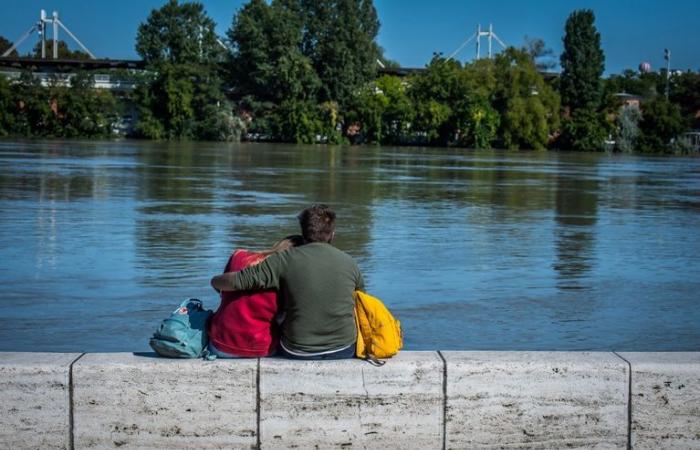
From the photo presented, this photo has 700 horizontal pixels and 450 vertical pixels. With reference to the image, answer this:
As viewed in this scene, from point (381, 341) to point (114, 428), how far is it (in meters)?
1.55

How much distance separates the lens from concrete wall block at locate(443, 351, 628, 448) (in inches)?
242

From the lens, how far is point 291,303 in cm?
646

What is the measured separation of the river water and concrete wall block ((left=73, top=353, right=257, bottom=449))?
3424 mm

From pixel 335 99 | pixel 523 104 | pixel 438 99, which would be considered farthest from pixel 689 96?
pixel 335 99

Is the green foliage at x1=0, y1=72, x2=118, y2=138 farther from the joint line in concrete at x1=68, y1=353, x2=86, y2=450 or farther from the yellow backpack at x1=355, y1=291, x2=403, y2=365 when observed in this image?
the joint line in concrete at x1=68, y1=353, x2=86, y2=450

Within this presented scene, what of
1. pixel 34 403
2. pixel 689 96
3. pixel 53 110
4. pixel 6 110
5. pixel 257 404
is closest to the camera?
pixel 34 403

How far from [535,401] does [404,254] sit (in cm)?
995

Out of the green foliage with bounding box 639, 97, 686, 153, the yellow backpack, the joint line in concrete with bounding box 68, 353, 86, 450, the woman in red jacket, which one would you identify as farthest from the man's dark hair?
the green foliage with bounding box 639, 97, 686, 153

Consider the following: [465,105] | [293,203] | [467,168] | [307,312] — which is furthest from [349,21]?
[307,312]

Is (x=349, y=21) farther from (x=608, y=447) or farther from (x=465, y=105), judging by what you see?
(x=608, y=447)

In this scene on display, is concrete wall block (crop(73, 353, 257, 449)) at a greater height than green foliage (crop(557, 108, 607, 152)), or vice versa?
green foliage (crop(557, 108, 607, 152))

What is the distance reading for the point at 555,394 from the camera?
20.3ft

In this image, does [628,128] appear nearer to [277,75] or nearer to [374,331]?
[277,75]

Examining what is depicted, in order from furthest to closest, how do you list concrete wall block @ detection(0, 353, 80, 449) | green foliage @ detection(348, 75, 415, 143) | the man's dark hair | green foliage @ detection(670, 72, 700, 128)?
green foliage @ detection(670, 72, 700, 128), green foliage @ detection(348, 75, 415, 143), the man's dark hair, concrete wall block @ detection(0, 353, 80, 449)
